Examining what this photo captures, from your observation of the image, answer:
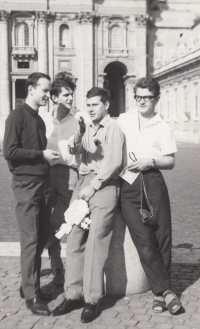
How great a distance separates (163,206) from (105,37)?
45.4m

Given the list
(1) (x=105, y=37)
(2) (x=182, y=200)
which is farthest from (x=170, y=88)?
(2) (x=182, y=200)

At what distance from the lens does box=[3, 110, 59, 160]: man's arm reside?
14.4 feet

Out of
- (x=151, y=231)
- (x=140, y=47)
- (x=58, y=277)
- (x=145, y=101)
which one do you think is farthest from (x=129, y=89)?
(x=151, y=231)

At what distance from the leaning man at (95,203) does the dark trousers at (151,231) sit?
148mm

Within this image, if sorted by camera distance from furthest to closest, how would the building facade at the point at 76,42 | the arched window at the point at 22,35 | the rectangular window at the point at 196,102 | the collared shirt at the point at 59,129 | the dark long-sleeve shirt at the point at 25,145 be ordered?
the arched window at the point at 22,35, the building facade at the point at 76,42, the rectangular window at the point at 196,102, the collared shirt at the point at 59,129, the dark long-sleeve shirt at the point at 25,145

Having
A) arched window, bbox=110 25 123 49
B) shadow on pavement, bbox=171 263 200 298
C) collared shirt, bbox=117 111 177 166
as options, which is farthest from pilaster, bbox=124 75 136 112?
collared shirt, bbox=117 111 177 166

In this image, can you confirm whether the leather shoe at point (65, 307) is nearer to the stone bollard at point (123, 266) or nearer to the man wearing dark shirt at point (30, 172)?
the man wearing dark shirt at point (30, 172)

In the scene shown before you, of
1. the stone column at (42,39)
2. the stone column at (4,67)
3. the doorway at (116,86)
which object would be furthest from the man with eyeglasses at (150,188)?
the doorway at (116,86)

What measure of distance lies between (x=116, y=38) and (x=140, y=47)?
229cm

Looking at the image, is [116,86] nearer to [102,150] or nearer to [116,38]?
[116,38]

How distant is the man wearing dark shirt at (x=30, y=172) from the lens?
4445 millimetres

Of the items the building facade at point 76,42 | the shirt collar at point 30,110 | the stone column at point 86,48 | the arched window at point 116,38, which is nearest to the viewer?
the shirt collar at point 30,110

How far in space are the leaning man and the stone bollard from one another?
260 mm

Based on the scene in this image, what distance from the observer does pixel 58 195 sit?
527 cm
